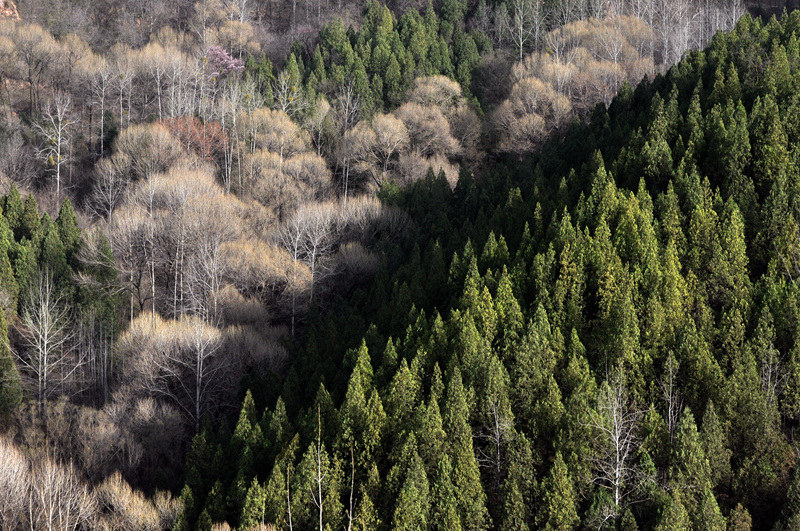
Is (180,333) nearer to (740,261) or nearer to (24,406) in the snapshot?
(24,406)

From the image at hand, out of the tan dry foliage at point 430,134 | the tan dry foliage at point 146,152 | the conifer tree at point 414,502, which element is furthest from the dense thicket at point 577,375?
the tan dry foliage at point 146,152

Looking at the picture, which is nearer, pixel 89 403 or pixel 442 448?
pixel 442 448

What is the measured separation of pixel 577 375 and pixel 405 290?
8123 mm

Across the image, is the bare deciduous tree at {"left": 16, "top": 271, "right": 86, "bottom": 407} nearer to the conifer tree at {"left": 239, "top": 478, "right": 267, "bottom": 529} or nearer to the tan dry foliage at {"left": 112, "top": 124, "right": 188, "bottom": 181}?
the tan dry foliage at {"left": 112, "top": 124, "right": 188, "bottom": 181}

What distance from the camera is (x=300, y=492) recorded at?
73.0ft

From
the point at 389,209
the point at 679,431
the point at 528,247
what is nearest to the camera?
the point at 679,431

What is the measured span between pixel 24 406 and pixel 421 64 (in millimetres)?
39538

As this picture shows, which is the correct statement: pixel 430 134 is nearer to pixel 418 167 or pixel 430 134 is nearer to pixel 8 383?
pixel 418 167

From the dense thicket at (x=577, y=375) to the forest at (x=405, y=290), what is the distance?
9 centimetres

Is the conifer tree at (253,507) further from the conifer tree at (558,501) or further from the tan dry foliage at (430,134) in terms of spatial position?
the tan dry foliage at (430,134)

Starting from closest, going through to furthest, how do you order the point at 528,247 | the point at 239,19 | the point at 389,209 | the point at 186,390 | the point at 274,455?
the point at 274,455
the point at 528,247
the point at 186,390
the point at 389,209
the point at 239,19

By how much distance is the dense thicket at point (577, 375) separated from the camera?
21.1 metres

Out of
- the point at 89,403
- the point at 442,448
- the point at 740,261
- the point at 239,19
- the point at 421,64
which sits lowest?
the point at 89,403

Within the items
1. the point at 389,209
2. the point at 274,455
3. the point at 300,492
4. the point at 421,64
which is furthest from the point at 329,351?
the point at 421,64
